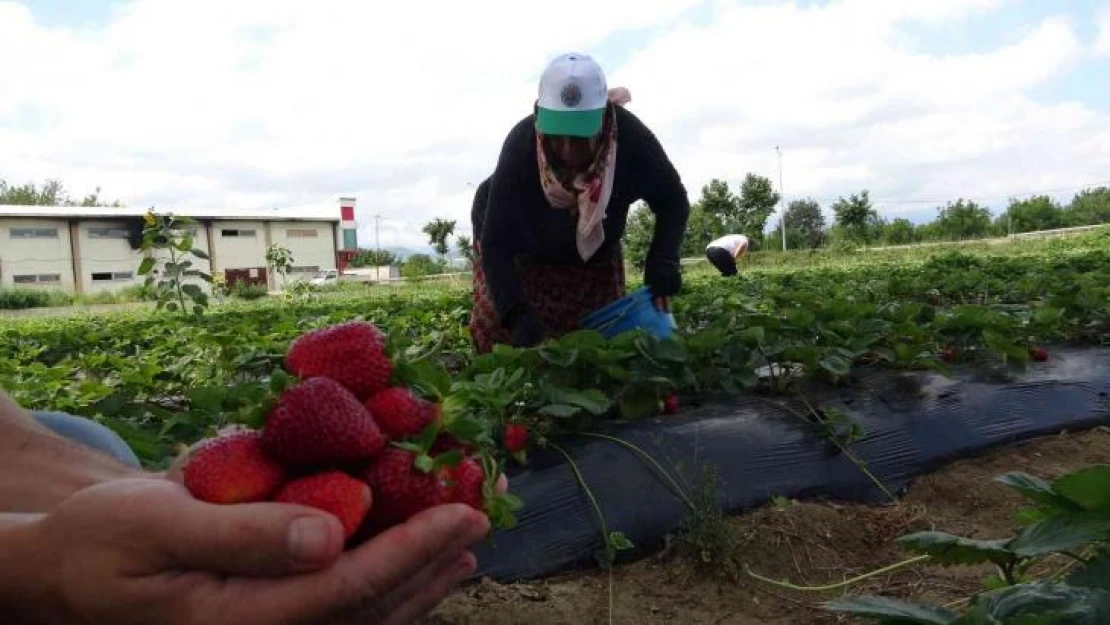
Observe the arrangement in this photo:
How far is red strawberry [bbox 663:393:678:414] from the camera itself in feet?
9.37

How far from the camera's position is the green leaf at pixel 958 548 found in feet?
4.36

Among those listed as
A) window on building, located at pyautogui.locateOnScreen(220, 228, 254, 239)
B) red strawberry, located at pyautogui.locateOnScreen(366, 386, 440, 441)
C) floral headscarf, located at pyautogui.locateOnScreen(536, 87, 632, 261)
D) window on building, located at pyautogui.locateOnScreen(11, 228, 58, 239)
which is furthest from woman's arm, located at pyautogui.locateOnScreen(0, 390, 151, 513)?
window on building, located at pyautogui.locateOnScreen(220, 228, 254, 239)

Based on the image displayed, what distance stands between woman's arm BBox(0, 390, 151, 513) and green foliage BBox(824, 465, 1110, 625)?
1.17 m

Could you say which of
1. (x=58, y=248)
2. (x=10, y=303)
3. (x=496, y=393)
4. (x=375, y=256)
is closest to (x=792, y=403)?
(x=496, y=393)

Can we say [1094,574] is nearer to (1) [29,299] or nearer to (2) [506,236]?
(2) [506,236]

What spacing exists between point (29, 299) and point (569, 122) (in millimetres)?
33857

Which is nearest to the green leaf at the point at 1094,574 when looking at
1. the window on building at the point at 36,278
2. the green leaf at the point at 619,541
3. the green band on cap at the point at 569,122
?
the green leaf at the point at 619,541

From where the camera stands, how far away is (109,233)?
4141 centimetres

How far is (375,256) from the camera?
66.3 metres

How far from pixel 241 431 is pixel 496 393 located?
1.19 m

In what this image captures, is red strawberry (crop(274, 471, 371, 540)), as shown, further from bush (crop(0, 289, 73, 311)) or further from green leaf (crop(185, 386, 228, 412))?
bush (crop(0, 289, 73, 311))

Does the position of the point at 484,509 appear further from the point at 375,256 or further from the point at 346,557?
the point at 375,256

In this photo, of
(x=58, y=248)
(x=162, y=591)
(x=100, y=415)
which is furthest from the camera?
(x=58, y=248)

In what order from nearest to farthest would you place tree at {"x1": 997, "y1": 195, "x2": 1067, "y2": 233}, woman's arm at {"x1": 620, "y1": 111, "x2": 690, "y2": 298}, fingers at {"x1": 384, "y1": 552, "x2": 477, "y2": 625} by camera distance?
1. fingers at {"x1": 384, "y1": 552, "x2": 477, "y2": 625}
2. woman's arm at {"x1": 620, "y1": 111, "x2": 690, "y2": 298}
3. tree at {"x1": 997, "y1": 195, "x2": 1067, "y2": 233}
